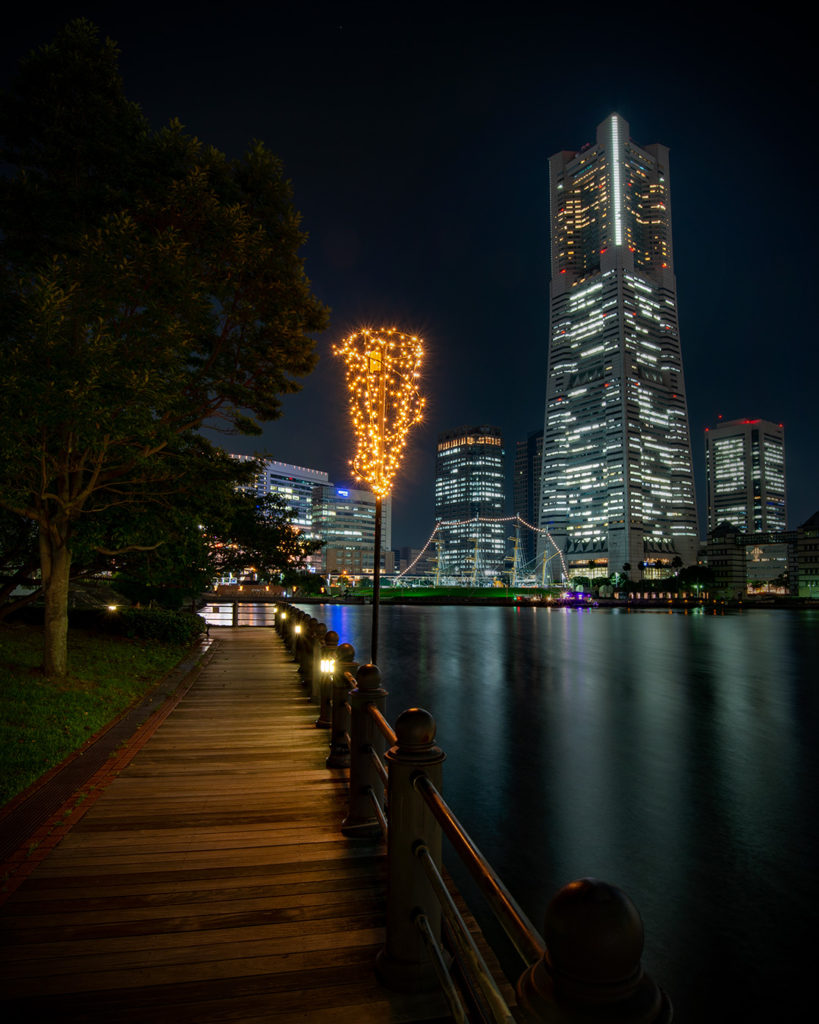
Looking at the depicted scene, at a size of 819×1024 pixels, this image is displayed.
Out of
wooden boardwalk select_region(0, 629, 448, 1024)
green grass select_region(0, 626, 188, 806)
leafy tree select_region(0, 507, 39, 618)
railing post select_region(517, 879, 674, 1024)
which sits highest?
leafy tree select_region(0, 507, 39, 618)

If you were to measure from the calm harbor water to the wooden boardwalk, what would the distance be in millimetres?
4717

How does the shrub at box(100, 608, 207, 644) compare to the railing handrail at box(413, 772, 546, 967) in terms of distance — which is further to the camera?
the shrub at box(100, 608, 207, 644)

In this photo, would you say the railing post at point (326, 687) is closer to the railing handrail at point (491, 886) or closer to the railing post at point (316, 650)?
the railing post at point (316, 650)

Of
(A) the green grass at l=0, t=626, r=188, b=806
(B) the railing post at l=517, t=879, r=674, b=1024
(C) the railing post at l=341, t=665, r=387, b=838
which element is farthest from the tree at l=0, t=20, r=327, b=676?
(B) the railing post at l=517, t=879, r=674, b=1024

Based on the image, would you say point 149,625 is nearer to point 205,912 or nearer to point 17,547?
point 17,547

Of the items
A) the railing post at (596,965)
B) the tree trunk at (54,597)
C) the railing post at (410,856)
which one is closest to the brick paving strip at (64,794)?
the tree trunk at (54,597)

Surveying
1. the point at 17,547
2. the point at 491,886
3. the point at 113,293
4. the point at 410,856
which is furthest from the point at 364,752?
the point at 17,547

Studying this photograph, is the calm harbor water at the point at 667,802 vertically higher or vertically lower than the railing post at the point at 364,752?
lower

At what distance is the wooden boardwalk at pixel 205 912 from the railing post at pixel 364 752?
20 cm

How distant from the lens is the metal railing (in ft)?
4.76

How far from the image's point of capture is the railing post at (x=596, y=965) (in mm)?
1436

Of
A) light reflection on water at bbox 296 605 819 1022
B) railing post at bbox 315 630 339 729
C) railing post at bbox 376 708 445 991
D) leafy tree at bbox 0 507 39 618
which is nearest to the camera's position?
railing post at bbox 376 708 445 991

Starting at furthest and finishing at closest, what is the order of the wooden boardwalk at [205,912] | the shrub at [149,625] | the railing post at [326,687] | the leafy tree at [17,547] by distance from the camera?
the shrub at [149,625] < the leafy tree at [17,547] < the railing post at [326,687] < the wooden boardwalk at [205,912]

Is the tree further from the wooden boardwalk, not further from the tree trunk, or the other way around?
the wooden boardwalk
